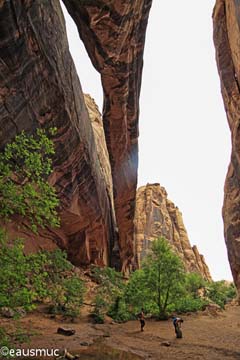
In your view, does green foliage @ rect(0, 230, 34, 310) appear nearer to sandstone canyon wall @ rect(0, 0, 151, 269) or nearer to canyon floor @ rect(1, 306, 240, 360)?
canyon floor @ rect(1, 306, 240, 360)

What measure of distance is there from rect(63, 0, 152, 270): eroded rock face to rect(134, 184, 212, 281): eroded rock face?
3658cm

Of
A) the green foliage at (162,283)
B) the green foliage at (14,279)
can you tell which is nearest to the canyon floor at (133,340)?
the green foliage at (14,279)

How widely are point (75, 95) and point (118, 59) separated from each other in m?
5.27

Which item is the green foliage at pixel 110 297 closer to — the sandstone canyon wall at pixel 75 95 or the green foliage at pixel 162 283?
the green foliage at pixel 162 283

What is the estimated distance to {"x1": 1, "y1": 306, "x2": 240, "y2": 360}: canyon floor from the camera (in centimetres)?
1138

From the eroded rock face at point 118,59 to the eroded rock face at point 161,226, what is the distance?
120 ft

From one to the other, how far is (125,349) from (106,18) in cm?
1933

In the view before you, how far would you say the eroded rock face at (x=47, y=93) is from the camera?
11.8 m

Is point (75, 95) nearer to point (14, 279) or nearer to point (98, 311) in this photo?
point (14, 279)

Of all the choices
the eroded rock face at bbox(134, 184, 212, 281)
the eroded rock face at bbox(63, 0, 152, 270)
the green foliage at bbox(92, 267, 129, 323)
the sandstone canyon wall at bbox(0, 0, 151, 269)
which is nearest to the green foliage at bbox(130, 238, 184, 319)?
the green foliage at bbox(92, 267, 129, 323)

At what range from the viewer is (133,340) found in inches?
584

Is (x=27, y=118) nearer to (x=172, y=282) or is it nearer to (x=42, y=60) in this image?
(x=42, y=60)

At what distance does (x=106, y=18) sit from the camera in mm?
17875

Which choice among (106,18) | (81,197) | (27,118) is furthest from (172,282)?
(106,18)
